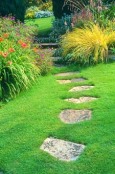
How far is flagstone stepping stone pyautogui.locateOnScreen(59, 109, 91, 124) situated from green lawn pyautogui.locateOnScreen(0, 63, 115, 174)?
0.08 meters

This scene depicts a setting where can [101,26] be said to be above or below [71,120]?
above

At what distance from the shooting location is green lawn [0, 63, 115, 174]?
3.67 meters

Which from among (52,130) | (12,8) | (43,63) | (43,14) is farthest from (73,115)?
(43,14)

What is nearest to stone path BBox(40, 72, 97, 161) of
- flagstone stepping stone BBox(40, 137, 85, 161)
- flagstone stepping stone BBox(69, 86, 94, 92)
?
flagstone stepping stone BBox(40, 137, 85, 161)

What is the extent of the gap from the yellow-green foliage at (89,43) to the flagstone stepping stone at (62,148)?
3.31 meters

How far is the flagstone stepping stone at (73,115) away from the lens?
15.4 ft

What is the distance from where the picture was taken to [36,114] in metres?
5.02

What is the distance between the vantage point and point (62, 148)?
401cm

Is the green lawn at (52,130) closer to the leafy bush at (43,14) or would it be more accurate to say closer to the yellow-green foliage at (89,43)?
the yellow-green foliage at (89,43)

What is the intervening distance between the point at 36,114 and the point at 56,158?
1.30m

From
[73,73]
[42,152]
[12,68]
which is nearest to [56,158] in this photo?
[42,152]

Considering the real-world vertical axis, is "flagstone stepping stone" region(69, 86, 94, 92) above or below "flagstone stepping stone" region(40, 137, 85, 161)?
above

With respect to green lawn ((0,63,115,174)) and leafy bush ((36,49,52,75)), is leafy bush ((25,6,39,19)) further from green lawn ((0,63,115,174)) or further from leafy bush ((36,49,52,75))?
green lawn ((0,63,115,174))

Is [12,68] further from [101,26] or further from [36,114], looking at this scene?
[101,26]
